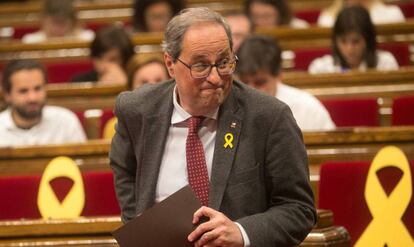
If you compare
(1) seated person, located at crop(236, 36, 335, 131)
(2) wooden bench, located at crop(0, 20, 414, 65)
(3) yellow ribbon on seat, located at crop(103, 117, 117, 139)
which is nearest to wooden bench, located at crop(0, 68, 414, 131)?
(3) yellow ribbon on seat, located at crop(103, 117, 117, 139)

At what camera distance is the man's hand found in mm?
1513

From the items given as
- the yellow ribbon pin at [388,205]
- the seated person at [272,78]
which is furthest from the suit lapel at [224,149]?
the seated person at [272,78]

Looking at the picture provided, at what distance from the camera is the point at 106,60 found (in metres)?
3.85

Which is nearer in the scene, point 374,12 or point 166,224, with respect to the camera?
point 166,224

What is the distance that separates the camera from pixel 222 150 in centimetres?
162

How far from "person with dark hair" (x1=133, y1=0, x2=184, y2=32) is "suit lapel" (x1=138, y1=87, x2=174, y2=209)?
9.00 ft

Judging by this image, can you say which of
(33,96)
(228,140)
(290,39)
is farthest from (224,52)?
(290,39)

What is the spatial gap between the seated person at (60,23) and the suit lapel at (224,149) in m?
3.07

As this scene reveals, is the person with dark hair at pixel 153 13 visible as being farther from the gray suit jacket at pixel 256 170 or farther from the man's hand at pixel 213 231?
the man's hand at pixel 213 231

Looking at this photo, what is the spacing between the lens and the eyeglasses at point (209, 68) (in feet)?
5.19

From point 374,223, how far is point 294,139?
0.62 m

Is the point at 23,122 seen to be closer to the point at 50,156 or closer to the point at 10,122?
the point at 10,122

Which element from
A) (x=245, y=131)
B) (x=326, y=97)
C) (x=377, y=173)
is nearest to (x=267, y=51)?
(x=326, y=97)

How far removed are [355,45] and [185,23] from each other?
6.98 ft
